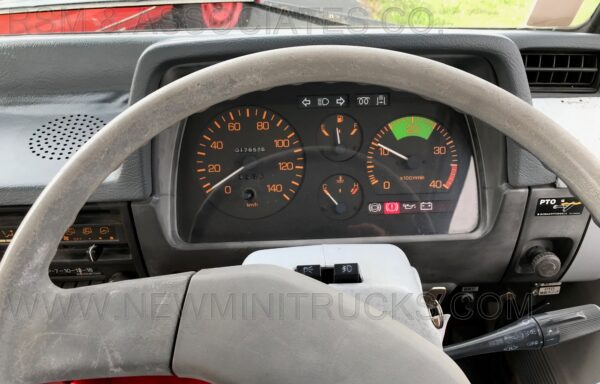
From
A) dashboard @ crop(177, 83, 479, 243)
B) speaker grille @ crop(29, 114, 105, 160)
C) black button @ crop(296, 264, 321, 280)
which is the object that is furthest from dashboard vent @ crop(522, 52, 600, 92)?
speaker grille @ crop(29, 114, 105, 160)

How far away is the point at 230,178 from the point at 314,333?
0.87 meters

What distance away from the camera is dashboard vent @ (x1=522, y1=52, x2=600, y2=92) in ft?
6.01

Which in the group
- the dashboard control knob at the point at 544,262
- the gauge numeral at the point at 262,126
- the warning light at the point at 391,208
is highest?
the gauge numeral at the point at 262,126

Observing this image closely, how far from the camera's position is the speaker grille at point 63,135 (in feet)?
5.25

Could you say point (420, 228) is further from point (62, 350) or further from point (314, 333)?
point (62, 350)

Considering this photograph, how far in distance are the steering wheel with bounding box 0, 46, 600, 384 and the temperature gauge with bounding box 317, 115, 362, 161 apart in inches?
30.9

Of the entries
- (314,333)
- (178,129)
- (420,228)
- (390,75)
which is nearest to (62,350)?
(314,333)

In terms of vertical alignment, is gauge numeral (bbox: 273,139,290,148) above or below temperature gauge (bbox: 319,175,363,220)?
above

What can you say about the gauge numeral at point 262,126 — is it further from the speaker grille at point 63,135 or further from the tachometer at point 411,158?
the speaker grille at point 63,135

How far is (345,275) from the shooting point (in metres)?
1.21

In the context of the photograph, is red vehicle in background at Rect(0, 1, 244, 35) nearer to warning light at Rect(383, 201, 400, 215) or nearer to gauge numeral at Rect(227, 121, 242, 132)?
gauge numeral at Rect(227, 121, 242, 132)

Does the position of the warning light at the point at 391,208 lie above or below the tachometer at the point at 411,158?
below

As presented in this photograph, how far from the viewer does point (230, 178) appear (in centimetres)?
165

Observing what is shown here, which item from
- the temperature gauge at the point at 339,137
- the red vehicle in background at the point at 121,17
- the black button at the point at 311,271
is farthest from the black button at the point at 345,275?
the red vehicle in background at the point at 121,17
